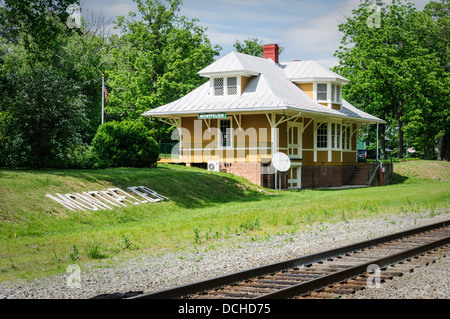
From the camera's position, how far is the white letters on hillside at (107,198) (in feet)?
58.6

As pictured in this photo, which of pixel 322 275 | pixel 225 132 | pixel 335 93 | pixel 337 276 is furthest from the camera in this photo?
pixel 335 93

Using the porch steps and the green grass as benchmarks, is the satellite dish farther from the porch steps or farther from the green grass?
the porch steps

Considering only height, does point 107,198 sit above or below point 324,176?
above

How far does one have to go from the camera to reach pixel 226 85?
3491 cm

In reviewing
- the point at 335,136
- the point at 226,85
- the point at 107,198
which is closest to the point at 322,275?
the point at 107,198

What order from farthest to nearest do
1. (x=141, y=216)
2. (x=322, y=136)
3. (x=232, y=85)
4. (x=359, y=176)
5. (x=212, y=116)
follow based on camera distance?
(x=359, y=176) < (x=322, y=136) < (x=232, y=85) < (x=212, y=116) < (x=141, y=216)

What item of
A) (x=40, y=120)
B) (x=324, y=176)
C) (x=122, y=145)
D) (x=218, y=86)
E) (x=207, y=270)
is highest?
(x=218, y=86)

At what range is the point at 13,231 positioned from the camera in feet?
48.2

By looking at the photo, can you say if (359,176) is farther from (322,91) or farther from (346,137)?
(322,91)

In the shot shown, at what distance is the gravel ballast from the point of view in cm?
810

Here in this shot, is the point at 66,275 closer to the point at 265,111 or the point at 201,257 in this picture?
the point at 201,257

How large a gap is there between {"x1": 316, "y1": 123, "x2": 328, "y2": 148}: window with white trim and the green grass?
10240 millimetres

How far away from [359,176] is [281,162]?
9077 millimetres

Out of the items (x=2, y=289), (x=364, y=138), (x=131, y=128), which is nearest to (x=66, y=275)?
(x=2, y=289)
